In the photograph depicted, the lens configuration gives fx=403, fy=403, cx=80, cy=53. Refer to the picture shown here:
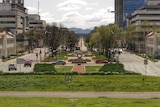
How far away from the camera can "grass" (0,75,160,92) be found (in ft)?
151

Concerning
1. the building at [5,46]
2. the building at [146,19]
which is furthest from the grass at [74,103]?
the building at [146,19]

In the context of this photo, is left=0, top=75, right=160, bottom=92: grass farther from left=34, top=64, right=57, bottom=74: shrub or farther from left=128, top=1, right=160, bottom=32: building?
left=128, top=1, right=160, bottom=32: building

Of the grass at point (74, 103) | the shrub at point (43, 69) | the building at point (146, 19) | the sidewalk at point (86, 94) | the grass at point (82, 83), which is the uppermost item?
the building at point (146, 19)

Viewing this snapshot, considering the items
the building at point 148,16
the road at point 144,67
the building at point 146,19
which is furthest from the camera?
the building at point 148,16

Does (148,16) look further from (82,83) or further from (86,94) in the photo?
(86,94)

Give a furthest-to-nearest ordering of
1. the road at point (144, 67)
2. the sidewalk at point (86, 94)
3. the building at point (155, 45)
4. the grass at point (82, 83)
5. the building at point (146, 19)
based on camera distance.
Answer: the building at point (146, 19) → the building at point (155, 45) → the road at point (144, 67) → the grass at point (82, 83) → the sidewalk at point (86, 94)

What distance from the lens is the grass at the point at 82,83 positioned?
4591 cm

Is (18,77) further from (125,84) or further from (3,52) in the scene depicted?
(3,52)

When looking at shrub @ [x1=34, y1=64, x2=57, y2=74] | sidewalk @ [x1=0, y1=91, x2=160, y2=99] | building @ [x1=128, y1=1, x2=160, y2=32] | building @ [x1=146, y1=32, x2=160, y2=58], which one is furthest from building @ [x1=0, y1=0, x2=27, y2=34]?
sidewalk @ [x1=0, y1=91, x2=160, y2=99]

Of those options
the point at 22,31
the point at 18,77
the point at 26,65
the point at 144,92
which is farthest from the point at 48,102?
the point at 22,31

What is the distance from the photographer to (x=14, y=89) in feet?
150

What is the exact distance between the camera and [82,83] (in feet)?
160

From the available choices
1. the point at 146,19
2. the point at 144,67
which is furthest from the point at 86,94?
the point at 146,19

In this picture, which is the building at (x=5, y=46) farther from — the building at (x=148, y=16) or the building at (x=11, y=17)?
the building at (x=148, y=16)
